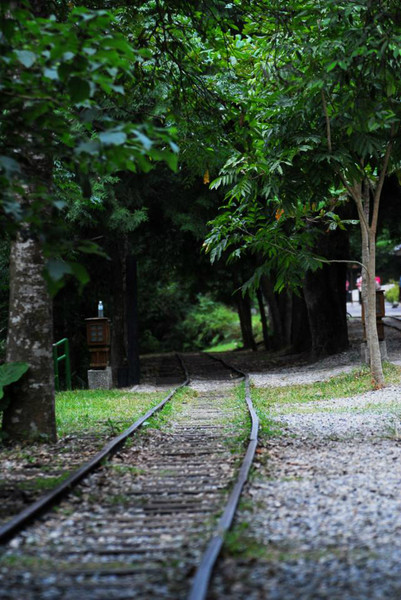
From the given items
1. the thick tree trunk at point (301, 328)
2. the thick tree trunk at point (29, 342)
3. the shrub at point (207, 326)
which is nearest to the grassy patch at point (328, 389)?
the thick tree trunk at point (29, 342)

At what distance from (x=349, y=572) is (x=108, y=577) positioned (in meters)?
1.27

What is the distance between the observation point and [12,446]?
27.2 feet

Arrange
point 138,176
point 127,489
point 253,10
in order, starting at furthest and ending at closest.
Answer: point 138,176, point 253,10, point 127,489

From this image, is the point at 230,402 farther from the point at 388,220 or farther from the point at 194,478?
the point at 388,220

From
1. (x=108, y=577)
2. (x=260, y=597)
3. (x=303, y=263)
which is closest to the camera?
(x=260, y=597)

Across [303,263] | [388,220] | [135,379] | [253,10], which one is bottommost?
[135,379]

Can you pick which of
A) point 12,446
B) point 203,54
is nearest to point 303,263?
point 203,54

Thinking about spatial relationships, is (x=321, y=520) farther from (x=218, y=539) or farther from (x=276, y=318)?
(x=276, y=318)

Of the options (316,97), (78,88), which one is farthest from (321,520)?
(316,97)

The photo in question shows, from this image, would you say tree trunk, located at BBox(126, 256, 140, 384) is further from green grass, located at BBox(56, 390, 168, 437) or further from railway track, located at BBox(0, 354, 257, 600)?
railway track, located at BBox(0, 354, 257, 600)

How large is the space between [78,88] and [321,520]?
10.8 ft

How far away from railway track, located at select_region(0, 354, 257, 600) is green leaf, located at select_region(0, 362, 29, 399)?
138cm

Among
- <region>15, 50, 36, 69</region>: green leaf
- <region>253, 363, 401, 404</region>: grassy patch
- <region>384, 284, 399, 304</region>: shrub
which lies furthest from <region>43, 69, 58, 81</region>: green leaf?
<region>384, 284, 399, 304</region>: shrub

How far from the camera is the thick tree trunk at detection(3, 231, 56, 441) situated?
8.38 m
